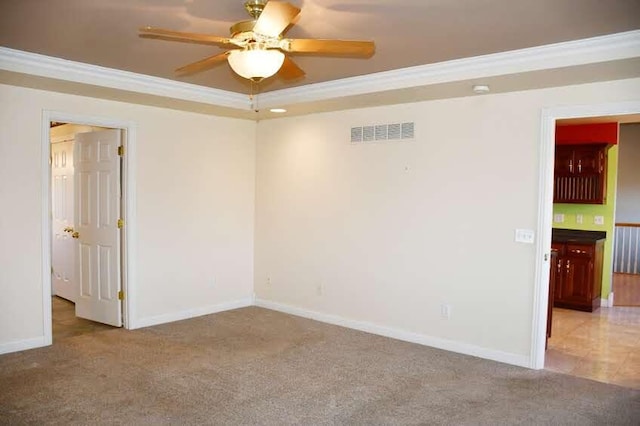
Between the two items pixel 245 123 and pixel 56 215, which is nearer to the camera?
pixel 245 123

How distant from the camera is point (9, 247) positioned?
4430 mm

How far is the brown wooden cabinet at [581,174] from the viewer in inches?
262

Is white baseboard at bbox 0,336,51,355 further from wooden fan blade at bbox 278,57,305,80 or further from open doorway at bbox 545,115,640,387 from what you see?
open doorway at bbox 545,115,640,387

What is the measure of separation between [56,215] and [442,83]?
17.6 ft

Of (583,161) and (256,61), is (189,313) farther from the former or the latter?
(583,161)

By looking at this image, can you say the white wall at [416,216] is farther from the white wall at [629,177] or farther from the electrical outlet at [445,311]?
the white wall at [629,177]

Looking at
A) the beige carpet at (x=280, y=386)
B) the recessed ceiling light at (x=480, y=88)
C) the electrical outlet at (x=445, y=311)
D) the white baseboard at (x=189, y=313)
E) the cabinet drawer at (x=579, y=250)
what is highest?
the recessed ceiling light at (x=480, y=88)

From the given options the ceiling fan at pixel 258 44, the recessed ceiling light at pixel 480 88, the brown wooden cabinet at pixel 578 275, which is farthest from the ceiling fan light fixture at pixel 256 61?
the brown wooden cabinet at pixel 578 275

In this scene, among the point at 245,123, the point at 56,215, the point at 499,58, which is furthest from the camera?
the point at 56,215

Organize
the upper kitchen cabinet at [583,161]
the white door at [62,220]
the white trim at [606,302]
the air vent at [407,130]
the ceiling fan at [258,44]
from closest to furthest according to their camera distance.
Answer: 1. the ceiling fan at [258,44]
2. the air vent at [407,130]
3. the white door at [62,220]
4. the upper kitchen cabinet at [583,161]
5. the white trim at [606,302]

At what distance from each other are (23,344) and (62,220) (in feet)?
8.19

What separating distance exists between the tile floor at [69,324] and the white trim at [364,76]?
2.52m

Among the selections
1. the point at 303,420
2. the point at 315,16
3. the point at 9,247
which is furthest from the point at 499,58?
the point at 9,247

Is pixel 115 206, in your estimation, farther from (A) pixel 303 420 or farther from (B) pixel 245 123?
(A) pixel 303 420
